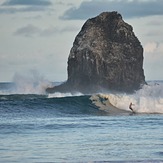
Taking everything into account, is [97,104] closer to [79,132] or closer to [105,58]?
[79,132]

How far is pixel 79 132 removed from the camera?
3606 cm

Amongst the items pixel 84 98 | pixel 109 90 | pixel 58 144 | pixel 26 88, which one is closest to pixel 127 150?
pixel 58 144

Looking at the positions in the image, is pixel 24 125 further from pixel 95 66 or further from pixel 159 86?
pixel 95 66

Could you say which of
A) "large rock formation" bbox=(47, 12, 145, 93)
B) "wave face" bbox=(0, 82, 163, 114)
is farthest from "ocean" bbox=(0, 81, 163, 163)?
"large rock formation" bbox=(47, 12, 145, 93)

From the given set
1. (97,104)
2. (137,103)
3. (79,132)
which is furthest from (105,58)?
(79,132)

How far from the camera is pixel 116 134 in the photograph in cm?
3475

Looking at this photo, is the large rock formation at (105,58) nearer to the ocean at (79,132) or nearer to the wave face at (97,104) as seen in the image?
the wave face at (97,104)

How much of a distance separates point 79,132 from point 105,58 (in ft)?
181

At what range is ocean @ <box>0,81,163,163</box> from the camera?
89.7 ft

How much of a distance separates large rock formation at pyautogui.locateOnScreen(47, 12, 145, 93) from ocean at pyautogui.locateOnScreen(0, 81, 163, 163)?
91.5 ft

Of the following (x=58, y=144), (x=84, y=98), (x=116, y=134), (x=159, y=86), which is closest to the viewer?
(x=58, y=144)

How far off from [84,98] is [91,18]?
36285 mm

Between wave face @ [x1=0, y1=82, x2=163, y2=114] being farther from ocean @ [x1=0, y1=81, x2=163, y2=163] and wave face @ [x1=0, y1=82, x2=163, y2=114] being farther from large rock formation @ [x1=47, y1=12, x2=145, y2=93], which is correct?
large rock formation @ [x1=47, y1=12, x2=145, y2=93]

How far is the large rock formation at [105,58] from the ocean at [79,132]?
27.9 metres
